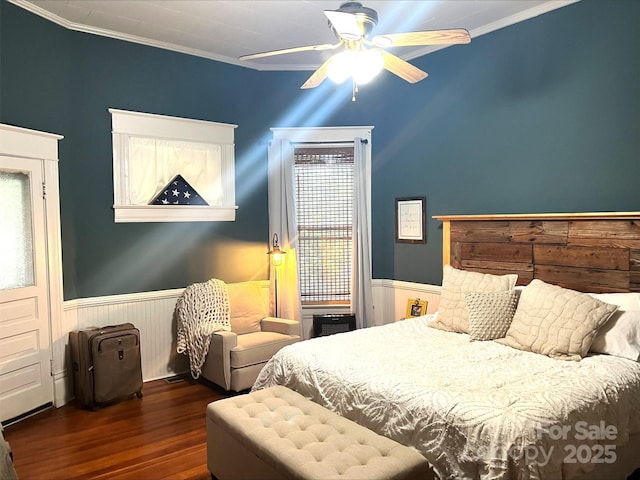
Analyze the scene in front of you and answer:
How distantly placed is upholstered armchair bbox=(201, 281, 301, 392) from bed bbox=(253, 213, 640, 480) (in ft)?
2.86

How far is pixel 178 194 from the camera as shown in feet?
15.0

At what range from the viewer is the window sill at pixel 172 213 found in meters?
4.26

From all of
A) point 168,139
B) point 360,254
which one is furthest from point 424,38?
point 168,139

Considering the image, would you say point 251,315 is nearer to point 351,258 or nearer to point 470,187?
point 351,258

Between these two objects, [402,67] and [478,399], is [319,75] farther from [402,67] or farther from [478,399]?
[478,399]

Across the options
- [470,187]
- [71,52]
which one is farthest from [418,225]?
[71,52]

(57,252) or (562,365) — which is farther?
(57,252)

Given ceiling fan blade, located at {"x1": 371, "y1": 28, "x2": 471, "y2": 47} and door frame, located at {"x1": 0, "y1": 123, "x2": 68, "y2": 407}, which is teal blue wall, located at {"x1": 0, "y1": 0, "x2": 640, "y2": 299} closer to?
door frame, located at {"x1": 0, "y1": 123, "x2": 68, "y2": 407}

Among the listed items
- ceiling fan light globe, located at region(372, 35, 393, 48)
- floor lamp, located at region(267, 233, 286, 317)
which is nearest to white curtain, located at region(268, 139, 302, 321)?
floor lamp, located at region(267, 233, 286, 317)

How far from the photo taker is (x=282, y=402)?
261 cm

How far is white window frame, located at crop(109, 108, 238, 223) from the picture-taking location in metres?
4.21

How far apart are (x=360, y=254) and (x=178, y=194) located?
1860 millimetres

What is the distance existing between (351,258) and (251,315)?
3.87 ft

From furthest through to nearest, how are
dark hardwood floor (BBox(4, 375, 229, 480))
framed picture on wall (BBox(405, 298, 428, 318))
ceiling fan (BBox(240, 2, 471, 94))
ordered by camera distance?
framed picture on wall (BBox(405, 298, 428, 318)) < dark hardwood floor (BBox(4, 375, 229, 480)) < ceiling fan (BBox(240, 2, 471, 94))
